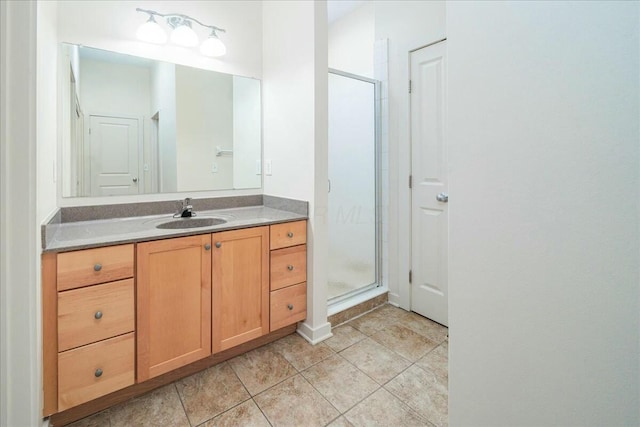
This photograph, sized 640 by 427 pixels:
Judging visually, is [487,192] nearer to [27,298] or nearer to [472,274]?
[472,274]

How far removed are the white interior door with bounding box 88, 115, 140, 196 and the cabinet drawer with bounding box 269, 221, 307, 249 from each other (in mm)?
A: 935

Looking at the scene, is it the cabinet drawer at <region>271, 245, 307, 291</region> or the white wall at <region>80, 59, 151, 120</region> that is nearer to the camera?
the white wall at <region>80, 59, 151, 120</region>

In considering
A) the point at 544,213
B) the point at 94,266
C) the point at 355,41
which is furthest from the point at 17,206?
the point at 355,41

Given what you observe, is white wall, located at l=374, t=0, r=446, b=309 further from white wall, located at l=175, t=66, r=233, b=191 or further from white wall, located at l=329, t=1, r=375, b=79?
white wall, located at l=175, t=66, r=233, b=191

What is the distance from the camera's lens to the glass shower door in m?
2.48

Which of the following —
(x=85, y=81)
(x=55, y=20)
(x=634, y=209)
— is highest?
(x=55, y=20)

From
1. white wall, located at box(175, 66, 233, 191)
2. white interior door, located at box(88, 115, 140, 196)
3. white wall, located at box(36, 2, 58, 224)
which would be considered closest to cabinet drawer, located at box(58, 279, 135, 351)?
white wall, located at box(36, 2, 58, 224)

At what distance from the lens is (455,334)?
2.35 ft

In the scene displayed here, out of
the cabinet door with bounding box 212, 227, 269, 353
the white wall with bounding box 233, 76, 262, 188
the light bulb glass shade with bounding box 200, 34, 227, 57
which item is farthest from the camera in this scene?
the white wall with bounding box 233, 76, 262, 188

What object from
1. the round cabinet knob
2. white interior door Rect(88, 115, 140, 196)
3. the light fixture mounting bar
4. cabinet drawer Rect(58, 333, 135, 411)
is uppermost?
the light fixture mounting bar

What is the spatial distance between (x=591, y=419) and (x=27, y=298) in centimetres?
132

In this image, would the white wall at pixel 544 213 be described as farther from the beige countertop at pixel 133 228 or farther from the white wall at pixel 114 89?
the white wall at pixel 114 89

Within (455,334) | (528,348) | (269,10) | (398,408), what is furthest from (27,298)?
(269,10)

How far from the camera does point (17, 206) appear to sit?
790mm
